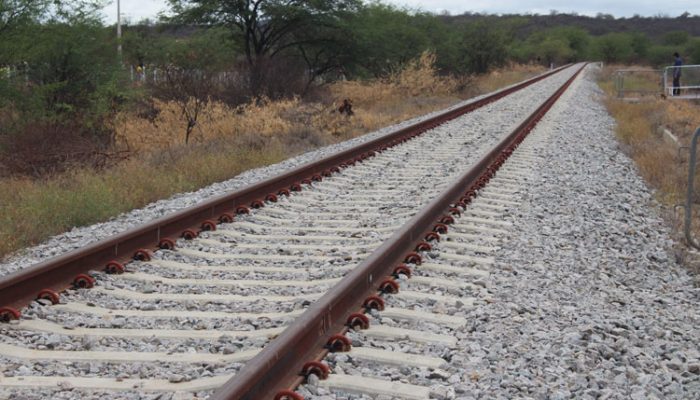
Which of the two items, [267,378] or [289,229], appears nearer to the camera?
[267,378]

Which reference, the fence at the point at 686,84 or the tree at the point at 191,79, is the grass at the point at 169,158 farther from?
the fence at the point at 686,84

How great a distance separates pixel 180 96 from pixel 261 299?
14.6 metres

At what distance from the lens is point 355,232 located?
736cm

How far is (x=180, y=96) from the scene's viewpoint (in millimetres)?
19172

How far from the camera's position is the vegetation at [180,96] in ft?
34.2

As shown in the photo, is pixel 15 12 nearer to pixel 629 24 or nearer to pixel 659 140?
pixel 659 140

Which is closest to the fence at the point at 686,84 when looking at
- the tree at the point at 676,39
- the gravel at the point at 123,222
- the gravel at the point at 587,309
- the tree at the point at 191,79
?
the tree at the point at 191,79

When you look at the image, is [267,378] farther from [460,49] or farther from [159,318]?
[460,49]

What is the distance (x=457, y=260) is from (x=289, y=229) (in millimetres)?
1840

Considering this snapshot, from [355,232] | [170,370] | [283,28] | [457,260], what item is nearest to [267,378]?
[170,370]

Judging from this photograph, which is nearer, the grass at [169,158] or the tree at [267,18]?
the grass at [169,158]

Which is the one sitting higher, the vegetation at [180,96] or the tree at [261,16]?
the tree at [261,16]

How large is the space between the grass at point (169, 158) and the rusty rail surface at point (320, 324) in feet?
11.0

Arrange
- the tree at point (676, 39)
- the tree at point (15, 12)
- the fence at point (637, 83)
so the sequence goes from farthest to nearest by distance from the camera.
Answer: the tree at point (676, 39)
the fence at point (637, 83)
the tree at point (15, 12)
